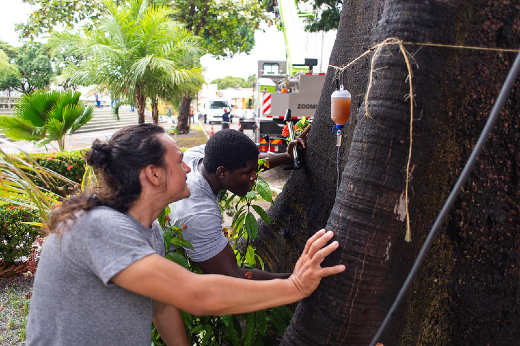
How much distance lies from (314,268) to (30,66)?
42.7 meters

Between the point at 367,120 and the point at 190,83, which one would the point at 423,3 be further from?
the point at 190,83

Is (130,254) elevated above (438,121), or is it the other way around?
(438,121)

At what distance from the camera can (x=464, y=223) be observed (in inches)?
62.8

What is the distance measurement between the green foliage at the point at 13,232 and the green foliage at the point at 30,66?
37493 mm

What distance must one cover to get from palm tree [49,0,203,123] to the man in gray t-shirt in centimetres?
711

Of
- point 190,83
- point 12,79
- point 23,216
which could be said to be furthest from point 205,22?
point 12,79

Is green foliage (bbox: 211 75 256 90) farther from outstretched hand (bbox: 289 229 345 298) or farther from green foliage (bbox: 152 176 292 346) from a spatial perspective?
outstretched hand (bbox: 289 229 345 298)

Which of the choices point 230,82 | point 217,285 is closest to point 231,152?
point 217,285

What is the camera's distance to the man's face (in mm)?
2324

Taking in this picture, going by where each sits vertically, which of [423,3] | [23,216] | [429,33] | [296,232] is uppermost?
[423,3]

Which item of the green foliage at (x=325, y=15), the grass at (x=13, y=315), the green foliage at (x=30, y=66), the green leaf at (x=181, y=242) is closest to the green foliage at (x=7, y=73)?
the green foliage at (x=30, y=66)

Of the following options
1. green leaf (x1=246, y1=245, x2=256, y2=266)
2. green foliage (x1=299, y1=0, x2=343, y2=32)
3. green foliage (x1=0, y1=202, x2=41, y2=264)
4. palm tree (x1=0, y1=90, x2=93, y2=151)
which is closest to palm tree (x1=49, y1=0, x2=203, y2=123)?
palm tree (x1=0, y1=90, x2=93, y2=151)

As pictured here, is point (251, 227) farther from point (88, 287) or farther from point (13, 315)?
point (13, 315)

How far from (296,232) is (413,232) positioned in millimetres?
1357
